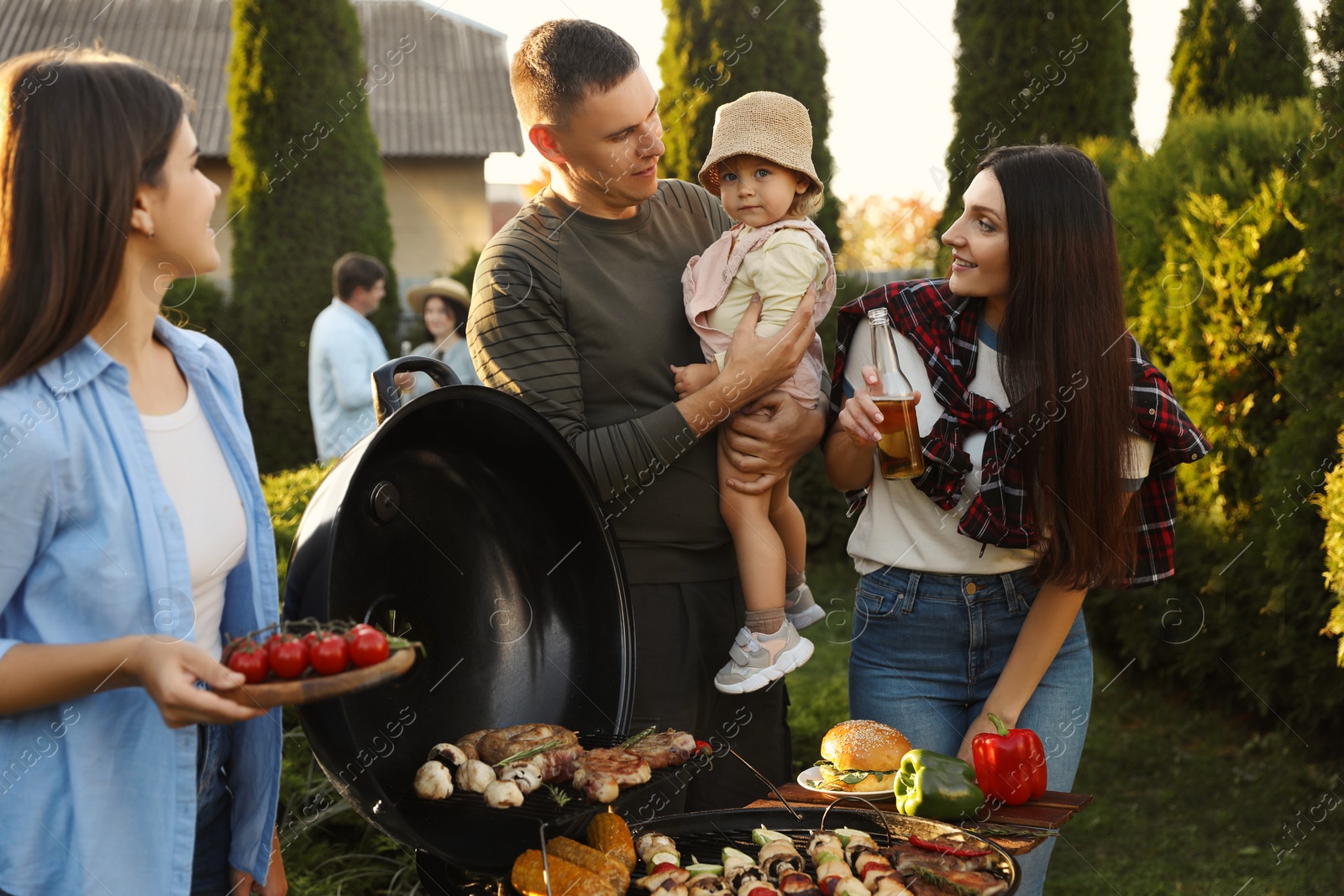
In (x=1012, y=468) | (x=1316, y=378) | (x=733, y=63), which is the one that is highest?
(x=733, y=63)

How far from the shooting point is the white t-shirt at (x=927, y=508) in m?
2.43

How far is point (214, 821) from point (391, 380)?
790 mm

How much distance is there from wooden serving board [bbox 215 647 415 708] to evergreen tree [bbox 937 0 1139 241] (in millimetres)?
7300

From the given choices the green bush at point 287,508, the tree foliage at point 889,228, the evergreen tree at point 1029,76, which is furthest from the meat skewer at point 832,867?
the tree foliage at point 889,228

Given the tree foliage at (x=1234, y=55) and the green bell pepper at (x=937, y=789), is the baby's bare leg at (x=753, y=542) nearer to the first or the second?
the green bell pepper at (x=937, y=789)

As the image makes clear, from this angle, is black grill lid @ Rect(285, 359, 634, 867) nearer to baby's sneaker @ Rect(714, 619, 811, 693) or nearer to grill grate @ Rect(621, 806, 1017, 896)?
grill grate @ Rect(621, 806, 1017, 896)

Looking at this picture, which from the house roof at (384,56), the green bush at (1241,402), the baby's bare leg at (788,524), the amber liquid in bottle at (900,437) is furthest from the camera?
the house roof at (384,56)

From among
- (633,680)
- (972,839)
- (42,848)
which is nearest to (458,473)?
(633,680)

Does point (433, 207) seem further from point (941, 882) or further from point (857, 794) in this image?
point (941, 882)

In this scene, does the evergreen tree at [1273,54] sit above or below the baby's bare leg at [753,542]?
above

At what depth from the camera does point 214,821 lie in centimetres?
183

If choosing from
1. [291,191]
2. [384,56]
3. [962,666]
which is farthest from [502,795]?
[384,56]

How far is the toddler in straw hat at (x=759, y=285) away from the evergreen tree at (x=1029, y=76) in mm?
5686

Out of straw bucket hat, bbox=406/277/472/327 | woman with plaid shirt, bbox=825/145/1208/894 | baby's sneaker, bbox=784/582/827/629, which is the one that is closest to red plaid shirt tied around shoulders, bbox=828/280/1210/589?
woman with plaid shirt, bbox=825/145/1208/894
